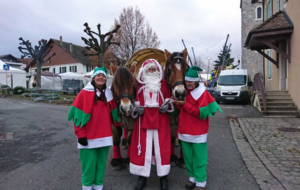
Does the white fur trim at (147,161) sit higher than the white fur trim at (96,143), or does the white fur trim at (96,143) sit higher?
the white fur trim at (96,143)

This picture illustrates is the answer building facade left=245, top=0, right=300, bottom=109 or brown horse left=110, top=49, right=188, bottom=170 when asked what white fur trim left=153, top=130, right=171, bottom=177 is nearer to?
brown horse left=110, top=49, right=188, bottom=170

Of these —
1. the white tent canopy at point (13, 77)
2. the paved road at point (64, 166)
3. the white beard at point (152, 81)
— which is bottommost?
the paved road at point (64, 166)

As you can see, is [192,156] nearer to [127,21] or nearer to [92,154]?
[92,154]

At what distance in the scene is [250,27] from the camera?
2642cm

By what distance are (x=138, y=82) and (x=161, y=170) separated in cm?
140

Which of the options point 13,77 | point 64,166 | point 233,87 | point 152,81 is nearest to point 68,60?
point 13,77

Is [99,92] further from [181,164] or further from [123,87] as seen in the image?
[181,164]

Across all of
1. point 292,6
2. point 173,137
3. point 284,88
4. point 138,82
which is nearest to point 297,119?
point 284,88

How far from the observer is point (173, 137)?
11.9 feet

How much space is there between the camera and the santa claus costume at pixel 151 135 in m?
3.18

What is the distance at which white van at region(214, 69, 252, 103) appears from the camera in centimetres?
1345

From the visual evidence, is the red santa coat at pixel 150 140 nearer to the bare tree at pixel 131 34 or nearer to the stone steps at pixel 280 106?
the stone steps at pixel 280 106

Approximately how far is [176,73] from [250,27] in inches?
1065

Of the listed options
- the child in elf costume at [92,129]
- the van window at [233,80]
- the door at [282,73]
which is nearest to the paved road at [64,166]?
the child in elf costume at [92,129]
